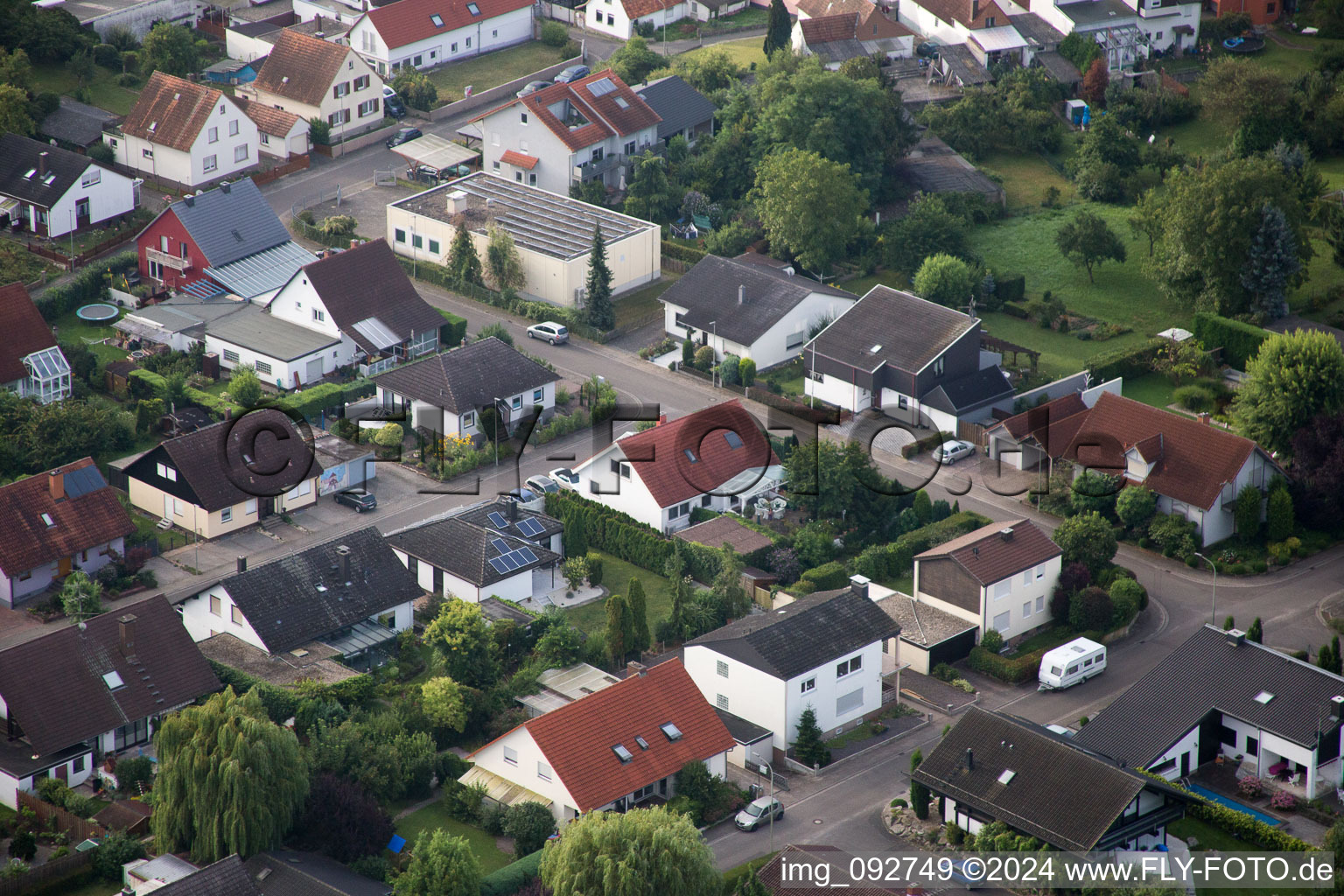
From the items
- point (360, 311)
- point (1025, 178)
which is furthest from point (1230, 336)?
point (360, 311)

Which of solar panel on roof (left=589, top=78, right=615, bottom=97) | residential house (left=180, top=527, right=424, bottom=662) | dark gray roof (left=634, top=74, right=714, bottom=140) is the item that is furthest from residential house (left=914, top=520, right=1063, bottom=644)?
solar panel on roof (left=589, top=78, right=615, bottom=97)

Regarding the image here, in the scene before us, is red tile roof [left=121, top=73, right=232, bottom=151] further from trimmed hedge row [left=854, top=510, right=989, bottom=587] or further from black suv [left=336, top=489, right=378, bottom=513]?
trimmed hedge row [left=854, top=510, right=989, bottom=587]

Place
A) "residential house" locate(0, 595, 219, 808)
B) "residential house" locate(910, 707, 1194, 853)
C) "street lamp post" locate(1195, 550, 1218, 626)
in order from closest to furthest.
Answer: "residential house" locate(910, 707, 1194, 853) < "residential house" locate(0, 595, 219, 808) < "street lamp post" locate(1195, 550, 1218, 626)

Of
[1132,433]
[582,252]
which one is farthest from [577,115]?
[1132,433]

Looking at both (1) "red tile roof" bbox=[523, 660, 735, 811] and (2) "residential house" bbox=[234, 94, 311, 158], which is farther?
(2) "residential house" bbox=[234, 94, 311, 158]

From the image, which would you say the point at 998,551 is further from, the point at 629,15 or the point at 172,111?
the point at 629,15

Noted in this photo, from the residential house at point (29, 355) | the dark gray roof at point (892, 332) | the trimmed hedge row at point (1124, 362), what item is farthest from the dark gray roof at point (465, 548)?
the trimmed hedge row at point (1124, 362)

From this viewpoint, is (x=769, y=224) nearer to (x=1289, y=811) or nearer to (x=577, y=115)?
(x=577, y=115)
